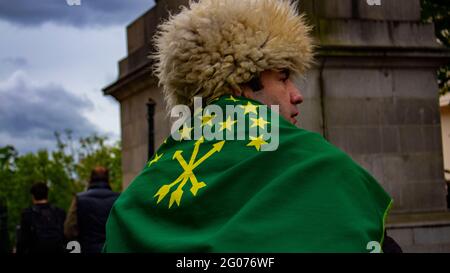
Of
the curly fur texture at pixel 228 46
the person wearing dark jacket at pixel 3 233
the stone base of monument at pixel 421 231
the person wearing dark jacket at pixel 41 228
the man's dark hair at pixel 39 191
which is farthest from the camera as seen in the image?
the person wearing dark jacket at pixel 3 233

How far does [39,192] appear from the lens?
31.3 ft

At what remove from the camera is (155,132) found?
1271 cm

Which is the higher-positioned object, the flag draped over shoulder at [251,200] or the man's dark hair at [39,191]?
the man's dark hair at [39,191]

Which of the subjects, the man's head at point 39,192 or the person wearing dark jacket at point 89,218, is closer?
the person wearing dark jacket at point 89,218

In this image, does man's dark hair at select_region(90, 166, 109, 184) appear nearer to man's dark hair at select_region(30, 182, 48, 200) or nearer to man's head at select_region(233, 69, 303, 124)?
man's dark hair at select_region(30, 182, 48, 200)

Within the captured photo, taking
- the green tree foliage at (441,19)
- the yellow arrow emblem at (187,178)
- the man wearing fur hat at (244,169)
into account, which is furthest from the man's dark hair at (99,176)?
the green tree foliage at (441,19)

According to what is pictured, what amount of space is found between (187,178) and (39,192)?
6843 mm

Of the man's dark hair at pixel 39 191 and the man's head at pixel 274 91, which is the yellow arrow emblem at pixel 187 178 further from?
the man's dark hair at pixel 39 191

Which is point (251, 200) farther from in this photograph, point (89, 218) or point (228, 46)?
point (89, 218)

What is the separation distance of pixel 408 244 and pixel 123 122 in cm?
588

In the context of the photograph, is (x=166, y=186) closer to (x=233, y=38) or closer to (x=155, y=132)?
(x=233, y=38)

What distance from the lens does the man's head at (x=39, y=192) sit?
9547 millimetres

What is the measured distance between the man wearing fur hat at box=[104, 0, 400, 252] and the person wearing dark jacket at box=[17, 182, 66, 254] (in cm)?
610

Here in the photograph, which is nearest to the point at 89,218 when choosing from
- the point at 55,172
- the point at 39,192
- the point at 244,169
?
the point at 39,192
